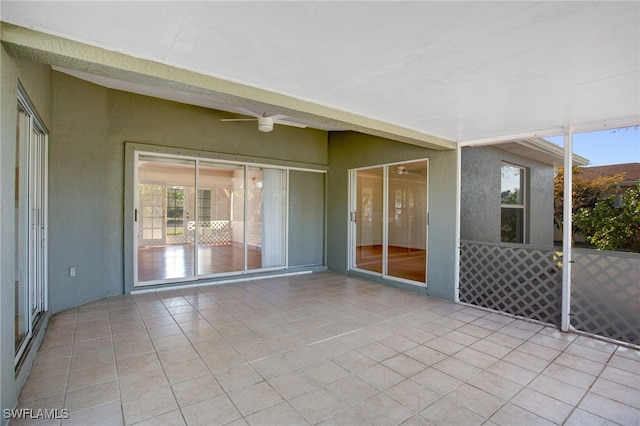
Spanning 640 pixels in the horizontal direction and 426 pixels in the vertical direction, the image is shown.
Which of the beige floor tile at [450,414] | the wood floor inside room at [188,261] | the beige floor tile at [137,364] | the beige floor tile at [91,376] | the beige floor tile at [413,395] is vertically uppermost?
the wood floor inside room at [188,261]

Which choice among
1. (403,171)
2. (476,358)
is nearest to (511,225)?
(403,171)

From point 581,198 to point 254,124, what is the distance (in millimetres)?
5621

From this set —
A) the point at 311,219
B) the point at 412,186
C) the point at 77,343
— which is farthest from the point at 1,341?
the point at 412,186

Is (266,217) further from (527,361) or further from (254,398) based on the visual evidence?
(527,361)

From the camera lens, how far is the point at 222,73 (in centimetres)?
250

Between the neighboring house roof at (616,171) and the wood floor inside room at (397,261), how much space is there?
275cm

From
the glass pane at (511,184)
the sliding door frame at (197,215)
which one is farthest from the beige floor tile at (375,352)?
the glass pane at (511,184)

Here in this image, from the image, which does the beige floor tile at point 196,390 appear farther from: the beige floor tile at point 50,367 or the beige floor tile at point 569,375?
the beige floor tile at point 569,375

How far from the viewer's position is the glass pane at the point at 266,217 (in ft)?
21.1

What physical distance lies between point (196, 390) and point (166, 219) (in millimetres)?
7258

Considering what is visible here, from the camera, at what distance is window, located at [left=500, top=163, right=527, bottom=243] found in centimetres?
684

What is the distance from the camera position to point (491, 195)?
6.53 meters

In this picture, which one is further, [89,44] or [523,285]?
[523,285]

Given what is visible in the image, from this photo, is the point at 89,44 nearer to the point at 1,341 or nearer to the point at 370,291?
the point at 1,341
